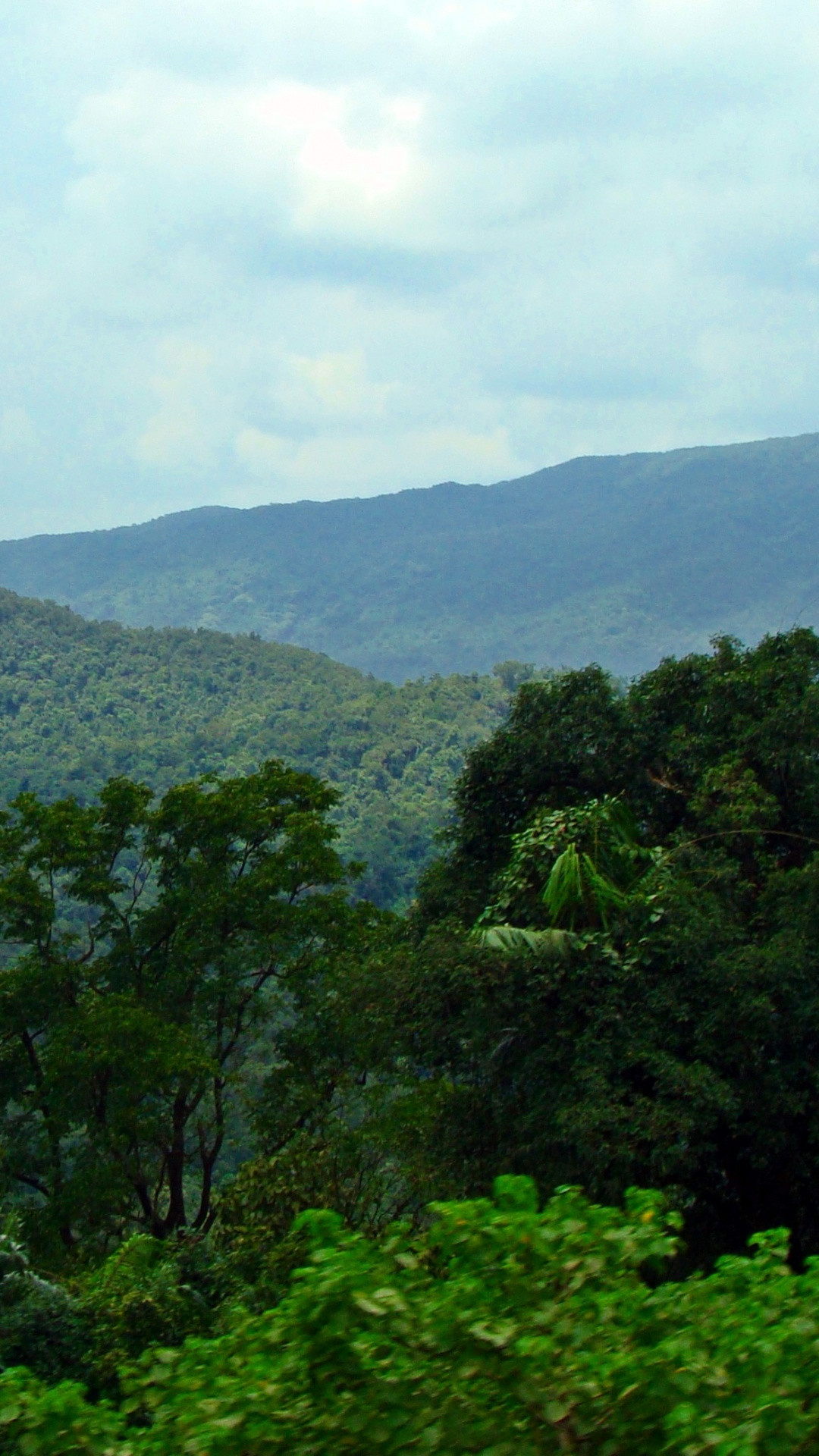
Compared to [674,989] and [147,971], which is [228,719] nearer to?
[147,971]

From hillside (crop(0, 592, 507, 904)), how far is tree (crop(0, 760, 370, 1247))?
28.8m

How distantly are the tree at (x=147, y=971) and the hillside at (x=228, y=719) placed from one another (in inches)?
1134

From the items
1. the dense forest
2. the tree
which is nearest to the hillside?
the tree

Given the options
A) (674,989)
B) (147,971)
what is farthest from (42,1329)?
(147,971)

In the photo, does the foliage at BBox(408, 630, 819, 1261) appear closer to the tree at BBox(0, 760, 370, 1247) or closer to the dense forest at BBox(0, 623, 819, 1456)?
the dense forest at BBox(0, 623, 819, 1456)

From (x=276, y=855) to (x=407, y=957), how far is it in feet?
15.2

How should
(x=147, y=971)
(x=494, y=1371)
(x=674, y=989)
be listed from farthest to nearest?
(x=147, y=971)
(x=674, y=989)
(x=494, y=1371)

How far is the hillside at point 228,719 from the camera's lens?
58500mm

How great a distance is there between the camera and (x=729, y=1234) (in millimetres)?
9359

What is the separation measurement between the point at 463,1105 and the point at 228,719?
69.8 metres

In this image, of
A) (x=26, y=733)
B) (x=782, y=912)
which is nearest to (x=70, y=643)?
(x=26, y=733)

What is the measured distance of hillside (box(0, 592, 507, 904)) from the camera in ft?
192

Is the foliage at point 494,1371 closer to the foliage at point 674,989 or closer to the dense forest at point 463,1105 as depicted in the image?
the dense forest at point 463,1105

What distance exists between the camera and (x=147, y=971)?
15.0m
